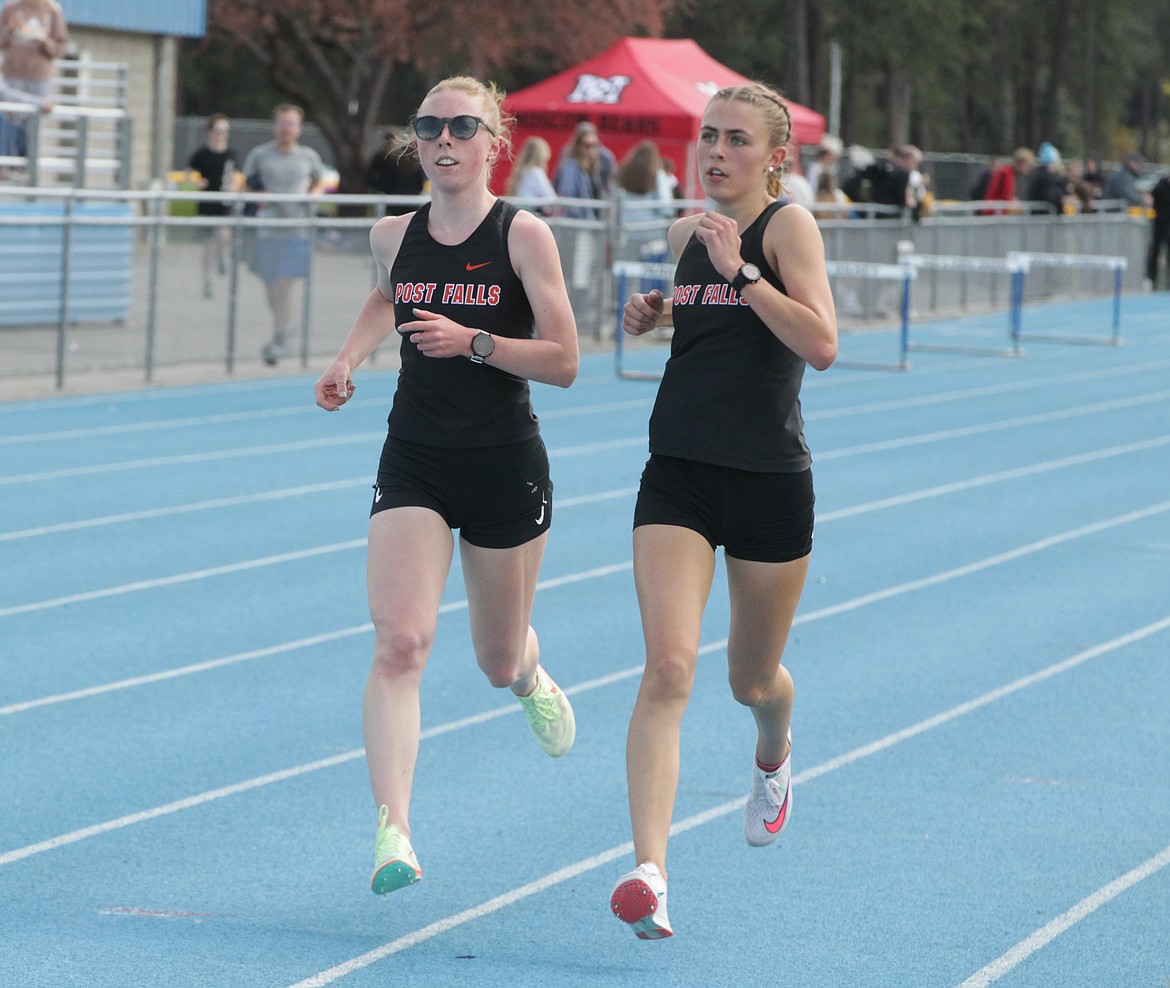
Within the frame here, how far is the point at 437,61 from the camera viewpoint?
40.7m

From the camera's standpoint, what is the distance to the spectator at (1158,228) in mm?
33000

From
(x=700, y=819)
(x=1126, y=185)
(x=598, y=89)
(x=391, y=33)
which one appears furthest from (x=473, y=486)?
Result: (x=391, y=33)

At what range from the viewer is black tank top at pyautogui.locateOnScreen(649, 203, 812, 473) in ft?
15.6

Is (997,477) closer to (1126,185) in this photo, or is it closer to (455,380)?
(455,380)

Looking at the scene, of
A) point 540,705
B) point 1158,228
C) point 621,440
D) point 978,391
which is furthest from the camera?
point 1158,228

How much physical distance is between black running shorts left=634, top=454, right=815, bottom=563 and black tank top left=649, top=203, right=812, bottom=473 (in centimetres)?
4

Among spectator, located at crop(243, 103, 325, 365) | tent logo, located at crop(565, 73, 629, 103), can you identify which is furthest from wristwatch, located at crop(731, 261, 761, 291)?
tent logo, located at crop(565, 73, 629, 103)

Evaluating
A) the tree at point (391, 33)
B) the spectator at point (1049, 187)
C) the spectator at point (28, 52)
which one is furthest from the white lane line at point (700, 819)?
the tree at point (391, 33)

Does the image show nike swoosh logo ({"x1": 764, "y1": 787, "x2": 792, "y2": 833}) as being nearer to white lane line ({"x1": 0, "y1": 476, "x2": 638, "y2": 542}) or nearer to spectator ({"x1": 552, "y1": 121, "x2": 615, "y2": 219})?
white lane line ({"x1": 0, "y1": 476, "x2": 638, "y2": 542})

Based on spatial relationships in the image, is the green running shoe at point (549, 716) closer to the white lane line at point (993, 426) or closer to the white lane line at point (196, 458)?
the white lane line at point (196, 458)

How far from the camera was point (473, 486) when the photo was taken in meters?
5.00

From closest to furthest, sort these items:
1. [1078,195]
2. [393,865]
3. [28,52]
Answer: [393,865], [28,52], [1078,195]

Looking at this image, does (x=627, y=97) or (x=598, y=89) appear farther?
(x=598, y=89)

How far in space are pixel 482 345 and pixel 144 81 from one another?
87.8 ft
